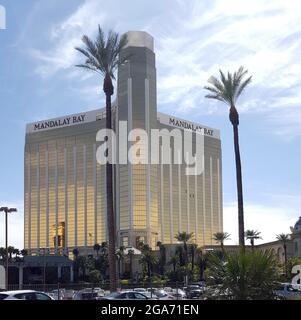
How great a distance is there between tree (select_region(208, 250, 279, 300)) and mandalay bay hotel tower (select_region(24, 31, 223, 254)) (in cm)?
12701

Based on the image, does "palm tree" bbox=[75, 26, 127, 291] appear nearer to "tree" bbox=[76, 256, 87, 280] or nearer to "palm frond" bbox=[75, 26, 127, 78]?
"palm frond" bbox=[75, 26, 127, 78]

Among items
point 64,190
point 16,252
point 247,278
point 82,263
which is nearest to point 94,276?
point 82,263

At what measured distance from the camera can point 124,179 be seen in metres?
151

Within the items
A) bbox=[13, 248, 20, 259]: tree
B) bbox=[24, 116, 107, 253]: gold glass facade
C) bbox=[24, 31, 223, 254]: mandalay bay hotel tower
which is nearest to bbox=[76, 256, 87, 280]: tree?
bbox=[13, 248, 20, 259]: tree

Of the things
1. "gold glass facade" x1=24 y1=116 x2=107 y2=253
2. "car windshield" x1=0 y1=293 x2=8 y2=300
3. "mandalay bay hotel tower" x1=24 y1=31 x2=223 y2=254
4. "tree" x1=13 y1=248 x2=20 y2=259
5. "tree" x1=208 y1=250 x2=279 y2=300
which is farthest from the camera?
"gold glass facade" x1=24 y1=116 x2=107 y2=253

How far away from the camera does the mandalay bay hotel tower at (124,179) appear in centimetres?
14862

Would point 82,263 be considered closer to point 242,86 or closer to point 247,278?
point 242,86

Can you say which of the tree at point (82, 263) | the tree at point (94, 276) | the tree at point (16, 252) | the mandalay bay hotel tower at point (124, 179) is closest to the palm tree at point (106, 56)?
the tree at point (94, 276)

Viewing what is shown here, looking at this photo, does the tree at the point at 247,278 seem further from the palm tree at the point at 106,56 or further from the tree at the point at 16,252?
the tree at the point at 16,252

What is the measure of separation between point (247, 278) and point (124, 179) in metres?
133

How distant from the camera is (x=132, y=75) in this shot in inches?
5782

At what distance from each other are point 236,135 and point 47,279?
71936 millimetres

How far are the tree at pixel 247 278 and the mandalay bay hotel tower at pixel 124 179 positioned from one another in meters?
127

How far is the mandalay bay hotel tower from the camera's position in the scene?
14862 centimetres
